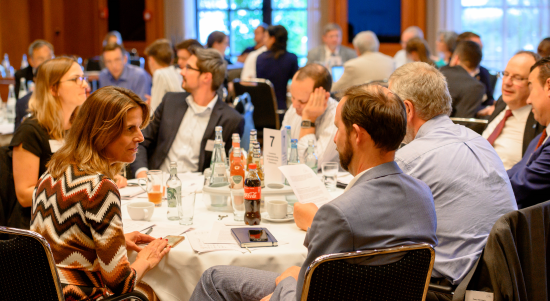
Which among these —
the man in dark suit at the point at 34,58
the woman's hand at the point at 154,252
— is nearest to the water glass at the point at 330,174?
the woman's hand at the point at 154,252

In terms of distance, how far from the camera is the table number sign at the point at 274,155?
2.24 meters

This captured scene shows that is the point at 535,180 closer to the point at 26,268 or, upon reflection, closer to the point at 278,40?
the point at 26,268

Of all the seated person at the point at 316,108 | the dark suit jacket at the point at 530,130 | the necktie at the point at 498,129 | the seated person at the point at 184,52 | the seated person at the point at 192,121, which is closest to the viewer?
the seated person at the point at 316,108

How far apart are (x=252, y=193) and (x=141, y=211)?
49 cm

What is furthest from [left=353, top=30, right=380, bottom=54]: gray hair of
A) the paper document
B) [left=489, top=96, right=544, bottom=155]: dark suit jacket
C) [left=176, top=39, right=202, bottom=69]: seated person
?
the paper document

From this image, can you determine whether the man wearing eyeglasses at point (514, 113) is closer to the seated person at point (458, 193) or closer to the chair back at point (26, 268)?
the seated person at point (458, 193)

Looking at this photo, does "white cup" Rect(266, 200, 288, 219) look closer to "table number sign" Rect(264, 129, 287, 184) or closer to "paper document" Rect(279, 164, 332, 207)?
"paper document" Rect(279, 164, 332, 207)

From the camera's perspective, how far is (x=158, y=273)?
179cm

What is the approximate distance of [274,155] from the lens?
226 centimetres

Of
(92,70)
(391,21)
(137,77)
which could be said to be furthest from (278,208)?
(391,21)

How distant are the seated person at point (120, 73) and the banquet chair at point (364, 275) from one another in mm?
5021

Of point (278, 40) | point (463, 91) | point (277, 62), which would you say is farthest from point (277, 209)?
point (278, 40)

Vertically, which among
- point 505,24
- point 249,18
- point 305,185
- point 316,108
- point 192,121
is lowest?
point 305,185

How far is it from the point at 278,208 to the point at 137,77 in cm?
456
